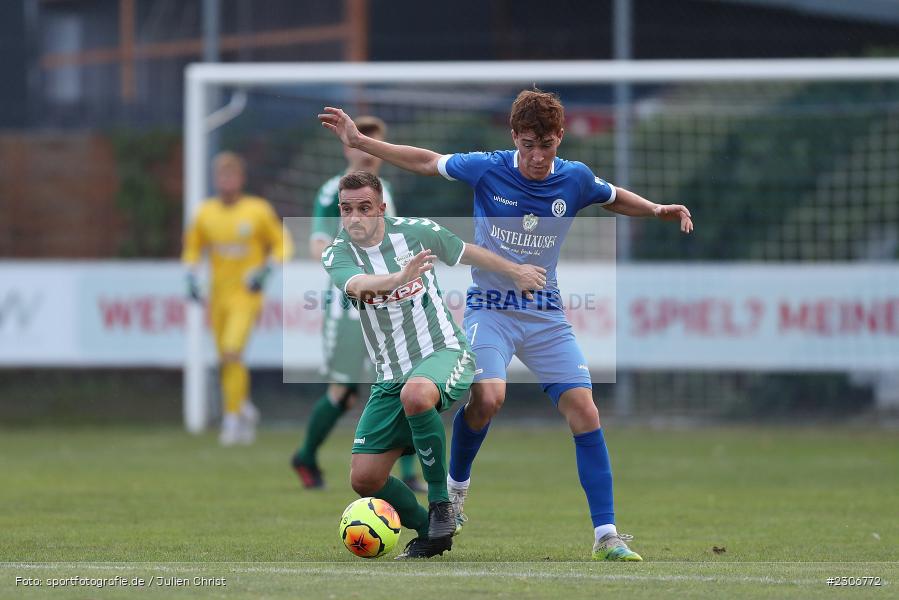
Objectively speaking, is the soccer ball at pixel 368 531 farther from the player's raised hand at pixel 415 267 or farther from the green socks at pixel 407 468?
the green socks at pixel 407 468

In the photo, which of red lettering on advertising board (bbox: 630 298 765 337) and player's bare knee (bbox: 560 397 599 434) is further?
red lettering on advertising board (bbox: 630 298 765 337)

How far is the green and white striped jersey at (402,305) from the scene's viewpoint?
6570 millimetres

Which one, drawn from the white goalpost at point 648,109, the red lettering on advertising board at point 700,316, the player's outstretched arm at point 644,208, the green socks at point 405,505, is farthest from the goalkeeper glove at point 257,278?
the green socks at point 405,505

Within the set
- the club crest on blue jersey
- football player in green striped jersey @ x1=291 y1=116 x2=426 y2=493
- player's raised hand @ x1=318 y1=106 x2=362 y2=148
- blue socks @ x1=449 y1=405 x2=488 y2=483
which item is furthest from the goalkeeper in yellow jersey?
the club crest on blue jersey

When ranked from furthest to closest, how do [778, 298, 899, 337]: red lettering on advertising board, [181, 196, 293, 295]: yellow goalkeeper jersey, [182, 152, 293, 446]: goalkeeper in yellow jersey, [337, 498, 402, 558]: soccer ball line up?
[778, 298, 899, 337]: red lettering on advertising board → [181, 196, 293, 295]: yellow goalkeeper jersey → [182, 152, 293, 446]: goalkeeper in yellow jersey → [337, 498, 402, 558]: soccer ball

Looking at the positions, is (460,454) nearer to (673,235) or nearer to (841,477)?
(841,477)

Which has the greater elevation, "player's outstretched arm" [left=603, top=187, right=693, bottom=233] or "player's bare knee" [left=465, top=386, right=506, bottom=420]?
"player's outstretched arm" [left=603, top=187, right=693, bottom=233]

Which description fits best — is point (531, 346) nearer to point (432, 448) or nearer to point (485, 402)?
point (485, 402)

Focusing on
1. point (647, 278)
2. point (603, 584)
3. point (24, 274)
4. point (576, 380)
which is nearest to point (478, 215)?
point (576, 380)

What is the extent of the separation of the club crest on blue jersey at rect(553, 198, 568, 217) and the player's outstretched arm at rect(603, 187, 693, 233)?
0.91 feet

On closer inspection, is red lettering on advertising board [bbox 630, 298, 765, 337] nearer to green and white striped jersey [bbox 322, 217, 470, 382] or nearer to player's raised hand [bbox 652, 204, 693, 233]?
player's raised hand [bbox 652, 204, 693, 233]

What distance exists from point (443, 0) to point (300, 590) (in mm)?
15565

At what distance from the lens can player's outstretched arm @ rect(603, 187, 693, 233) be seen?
6785mm

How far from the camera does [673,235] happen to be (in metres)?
16.1
